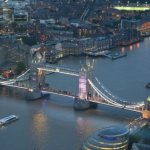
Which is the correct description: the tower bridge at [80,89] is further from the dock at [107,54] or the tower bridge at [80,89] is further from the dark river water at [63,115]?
the dock at [107,54]

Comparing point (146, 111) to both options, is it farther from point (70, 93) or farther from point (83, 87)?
point (70, 93)

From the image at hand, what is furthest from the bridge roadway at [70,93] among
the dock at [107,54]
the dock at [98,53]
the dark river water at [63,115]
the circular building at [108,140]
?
the dock at [98,53]

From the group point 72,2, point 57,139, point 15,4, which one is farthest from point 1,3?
point 57,139

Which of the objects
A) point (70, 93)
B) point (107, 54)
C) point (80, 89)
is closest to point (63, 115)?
point (80, 89)

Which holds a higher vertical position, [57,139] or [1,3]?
[1,3]

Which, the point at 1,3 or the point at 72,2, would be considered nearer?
the point at 1,3

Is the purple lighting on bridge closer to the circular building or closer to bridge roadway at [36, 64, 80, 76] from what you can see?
bridge roadway at [36, 64, 80, 76]

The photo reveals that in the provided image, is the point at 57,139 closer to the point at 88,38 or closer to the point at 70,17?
the point at 88,38

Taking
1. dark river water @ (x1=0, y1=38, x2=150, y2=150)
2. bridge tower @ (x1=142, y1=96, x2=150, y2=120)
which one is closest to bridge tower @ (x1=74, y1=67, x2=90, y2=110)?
dark river water @ (x1=0, y1=38, x2=150, y2=150)
